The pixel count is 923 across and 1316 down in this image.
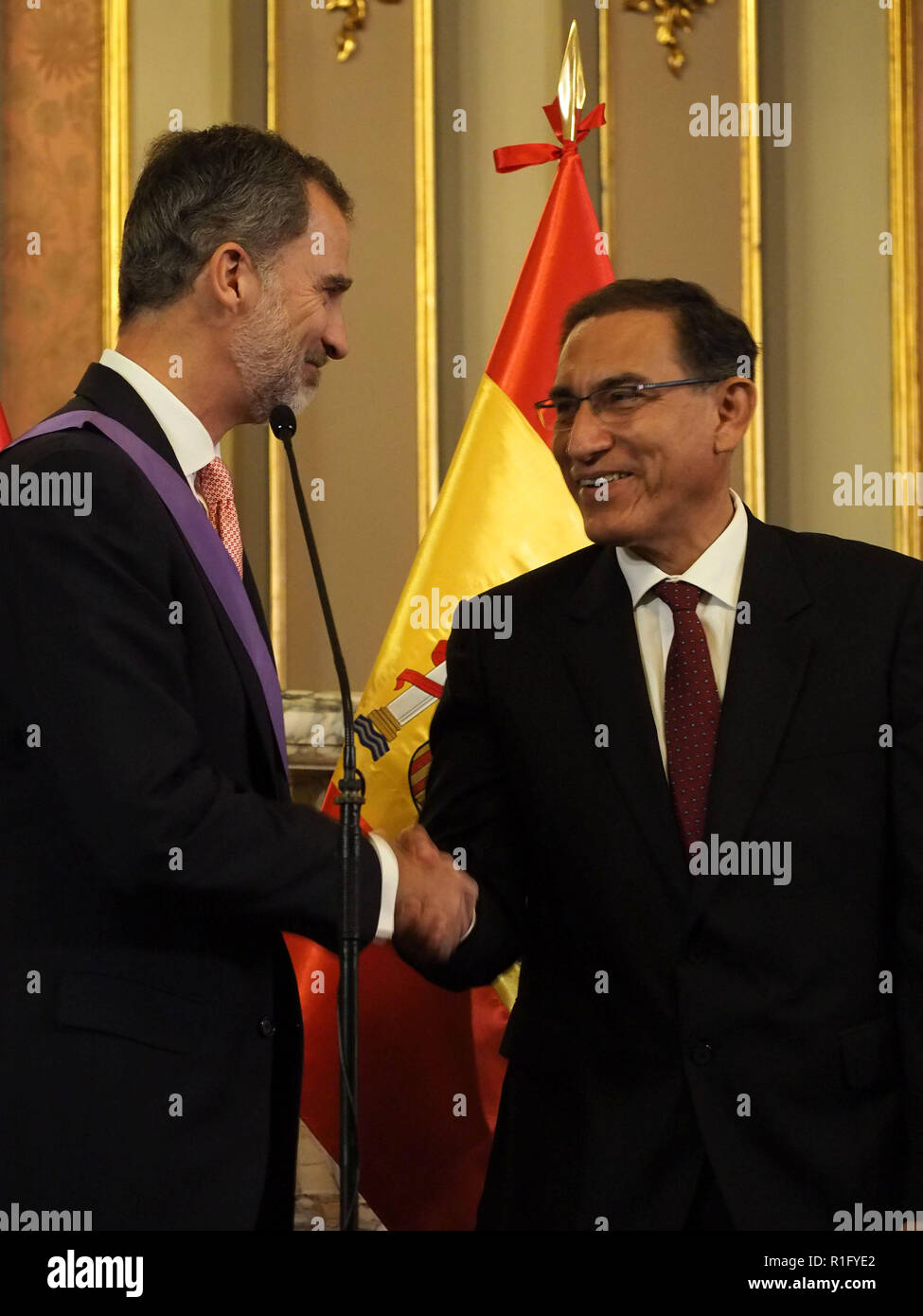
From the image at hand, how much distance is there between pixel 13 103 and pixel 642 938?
8.59 ft

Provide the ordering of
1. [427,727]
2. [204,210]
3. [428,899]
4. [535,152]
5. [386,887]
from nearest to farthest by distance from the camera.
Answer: [386,887] < [428,899] < [204,210] < [427,727] < [535,152]

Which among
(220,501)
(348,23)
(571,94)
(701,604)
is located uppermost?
(348,23)

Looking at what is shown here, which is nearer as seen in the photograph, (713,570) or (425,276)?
(713,570)

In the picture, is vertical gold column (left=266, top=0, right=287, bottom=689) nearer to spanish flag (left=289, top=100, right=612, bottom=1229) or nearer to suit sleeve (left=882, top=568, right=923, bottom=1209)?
spanish flag (left=289, top=100, right=612, bottom=1229)

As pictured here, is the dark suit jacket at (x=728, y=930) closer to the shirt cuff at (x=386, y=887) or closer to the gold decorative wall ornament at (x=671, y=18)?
the shirt cuff at (x=386, y=887)

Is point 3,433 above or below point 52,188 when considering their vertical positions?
→ below

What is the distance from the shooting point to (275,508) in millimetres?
3566


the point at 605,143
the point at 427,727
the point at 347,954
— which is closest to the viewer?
the point at 347,954

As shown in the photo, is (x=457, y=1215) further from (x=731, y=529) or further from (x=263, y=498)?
(x=263, y=498)

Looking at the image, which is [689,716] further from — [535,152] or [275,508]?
[275,508]

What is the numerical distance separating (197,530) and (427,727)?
1059 mm

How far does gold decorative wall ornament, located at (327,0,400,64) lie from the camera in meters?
3.62

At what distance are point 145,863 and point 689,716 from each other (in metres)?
0.73

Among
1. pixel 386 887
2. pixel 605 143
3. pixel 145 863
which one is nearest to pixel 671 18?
pixel 605 143
